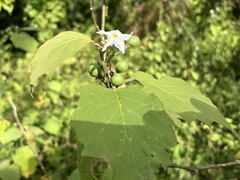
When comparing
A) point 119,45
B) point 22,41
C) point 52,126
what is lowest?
point 52,126

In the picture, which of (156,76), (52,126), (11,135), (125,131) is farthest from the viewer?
(156,76)

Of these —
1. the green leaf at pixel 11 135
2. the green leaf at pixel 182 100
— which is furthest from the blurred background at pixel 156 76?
the green leaf at pixel 182 100

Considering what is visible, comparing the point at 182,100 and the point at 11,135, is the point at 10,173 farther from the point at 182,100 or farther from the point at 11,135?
the point at 182,100

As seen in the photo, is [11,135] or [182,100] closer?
[182,100]

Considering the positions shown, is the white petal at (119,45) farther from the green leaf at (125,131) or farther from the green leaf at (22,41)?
the green leaf at (22,41)

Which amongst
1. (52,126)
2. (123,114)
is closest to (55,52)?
(123,114)

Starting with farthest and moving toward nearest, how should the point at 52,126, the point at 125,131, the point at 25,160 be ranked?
the point at 52,126 < the point at 25,160 < the point at 125,131

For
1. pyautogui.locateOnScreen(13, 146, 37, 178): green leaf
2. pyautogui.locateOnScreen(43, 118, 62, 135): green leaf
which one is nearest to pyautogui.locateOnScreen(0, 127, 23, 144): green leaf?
pyautogui.locateOnScreen(13, 146, 37, 178): green leaf
